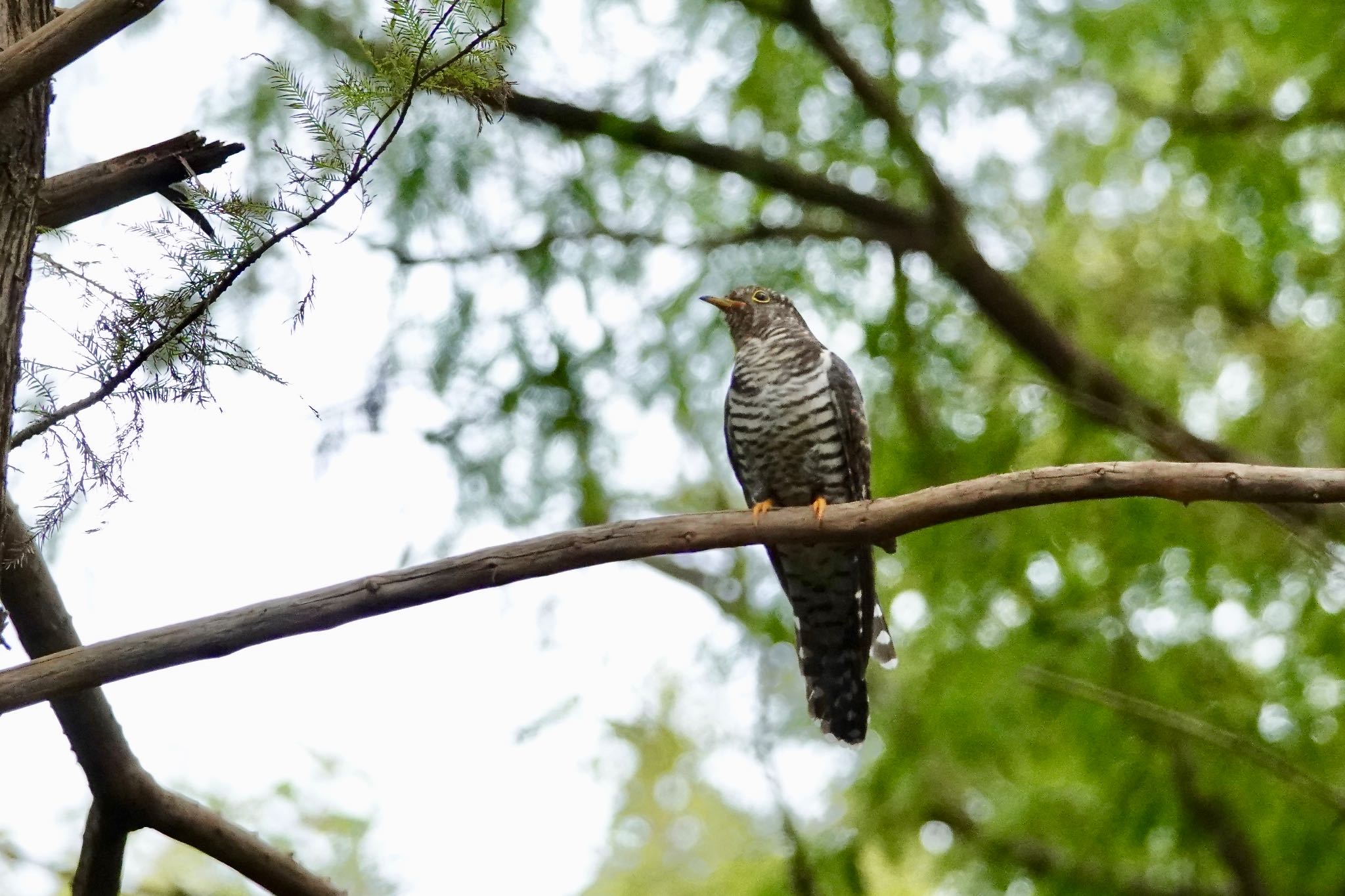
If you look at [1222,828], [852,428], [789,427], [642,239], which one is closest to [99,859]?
[789,427]

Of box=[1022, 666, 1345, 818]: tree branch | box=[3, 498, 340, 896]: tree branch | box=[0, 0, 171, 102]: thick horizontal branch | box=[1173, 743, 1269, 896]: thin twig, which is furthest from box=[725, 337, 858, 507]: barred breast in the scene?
box=[0, 0, 171, 102]: thick horizontal branch

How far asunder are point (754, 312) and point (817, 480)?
0.88 m

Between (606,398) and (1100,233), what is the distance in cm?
360

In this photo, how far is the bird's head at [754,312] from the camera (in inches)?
206

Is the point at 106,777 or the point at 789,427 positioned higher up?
the point at 789,427

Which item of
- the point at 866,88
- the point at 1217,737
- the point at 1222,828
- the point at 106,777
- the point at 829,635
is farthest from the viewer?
the point at 866,88

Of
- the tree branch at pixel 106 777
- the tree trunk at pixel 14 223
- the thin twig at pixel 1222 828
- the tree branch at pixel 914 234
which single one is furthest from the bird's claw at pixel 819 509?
the thin twig at pixel 1222 828

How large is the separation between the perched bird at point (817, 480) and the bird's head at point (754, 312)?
0.54 feet

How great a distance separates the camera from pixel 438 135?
543cm

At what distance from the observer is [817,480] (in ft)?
15.7

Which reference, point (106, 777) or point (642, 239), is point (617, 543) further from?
point (642, 239)

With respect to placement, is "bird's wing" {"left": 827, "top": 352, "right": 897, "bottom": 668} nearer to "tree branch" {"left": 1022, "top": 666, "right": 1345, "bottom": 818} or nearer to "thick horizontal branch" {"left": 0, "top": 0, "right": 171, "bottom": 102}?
"tree branch" {"left": 1022, "top": 666, "right": 1345, "bottom": 818}

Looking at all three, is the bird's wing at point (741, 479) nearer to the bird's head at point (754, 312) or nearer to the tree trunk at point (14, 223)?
the bird's head at point (754, 312)

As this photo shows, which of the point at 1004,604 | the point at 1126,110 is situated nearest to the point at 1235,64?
the point at 1126,110
